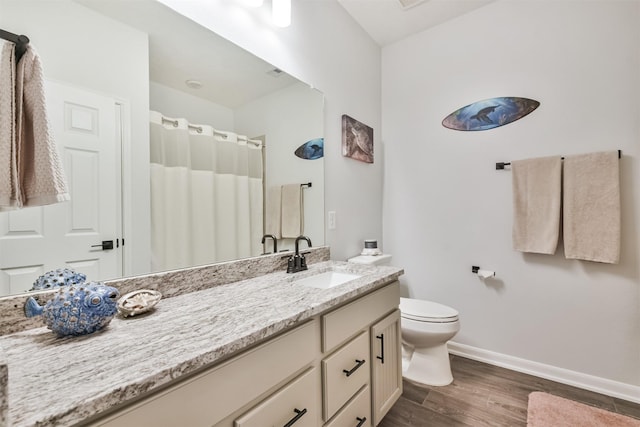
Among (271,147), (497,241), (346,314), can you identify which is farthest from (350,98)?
(346,314)

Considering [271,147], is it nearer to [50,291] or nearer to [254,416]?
[50,291]

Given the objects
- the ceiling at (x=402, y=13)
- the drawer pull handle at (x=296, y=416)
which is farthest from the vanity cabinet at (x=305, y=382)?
the ceiling at (x=402, y=13)

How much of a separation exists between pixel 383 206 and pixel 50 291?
226 cm

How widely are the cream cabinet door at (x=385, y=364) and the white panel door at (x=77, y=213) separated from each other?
1097 mm

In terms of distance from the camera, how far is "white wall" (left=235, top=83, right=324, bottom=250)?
144 centimetres

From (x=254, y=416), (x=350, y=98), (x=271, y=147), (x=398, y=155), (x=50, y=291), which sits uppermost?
(x=350, y=98)

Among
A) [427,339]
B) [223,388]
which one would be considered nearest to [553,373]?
[427,339]

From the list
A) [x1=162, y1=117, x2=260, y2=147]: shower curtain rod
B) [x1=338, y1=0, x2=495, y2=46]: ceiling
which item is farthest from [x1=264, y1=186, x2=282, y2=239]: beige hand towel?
[x1=338, y1=0, x2=495, y2=46]: ceiling

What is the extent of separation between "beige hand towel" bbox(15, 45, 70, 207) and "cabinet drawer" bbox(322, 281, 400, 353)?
2.94 ft

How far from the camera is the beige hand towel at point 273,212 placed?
4.92 feet

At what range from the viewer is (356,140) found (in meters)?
2.16

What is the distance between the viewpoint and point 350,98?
2154 mm

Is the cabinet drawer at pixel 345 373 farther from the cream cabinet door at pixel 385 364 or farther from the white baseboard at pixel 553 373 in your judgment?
the white baseboard at pixel 553 373

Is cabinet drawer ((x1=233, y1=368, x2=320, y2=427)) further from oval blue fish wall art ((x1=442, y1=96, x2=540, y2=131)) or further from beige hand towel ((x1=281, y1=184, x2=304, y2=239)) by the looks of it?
oval blue fish wall art ((x1=442, y1=96, x2=540, y2=131))
